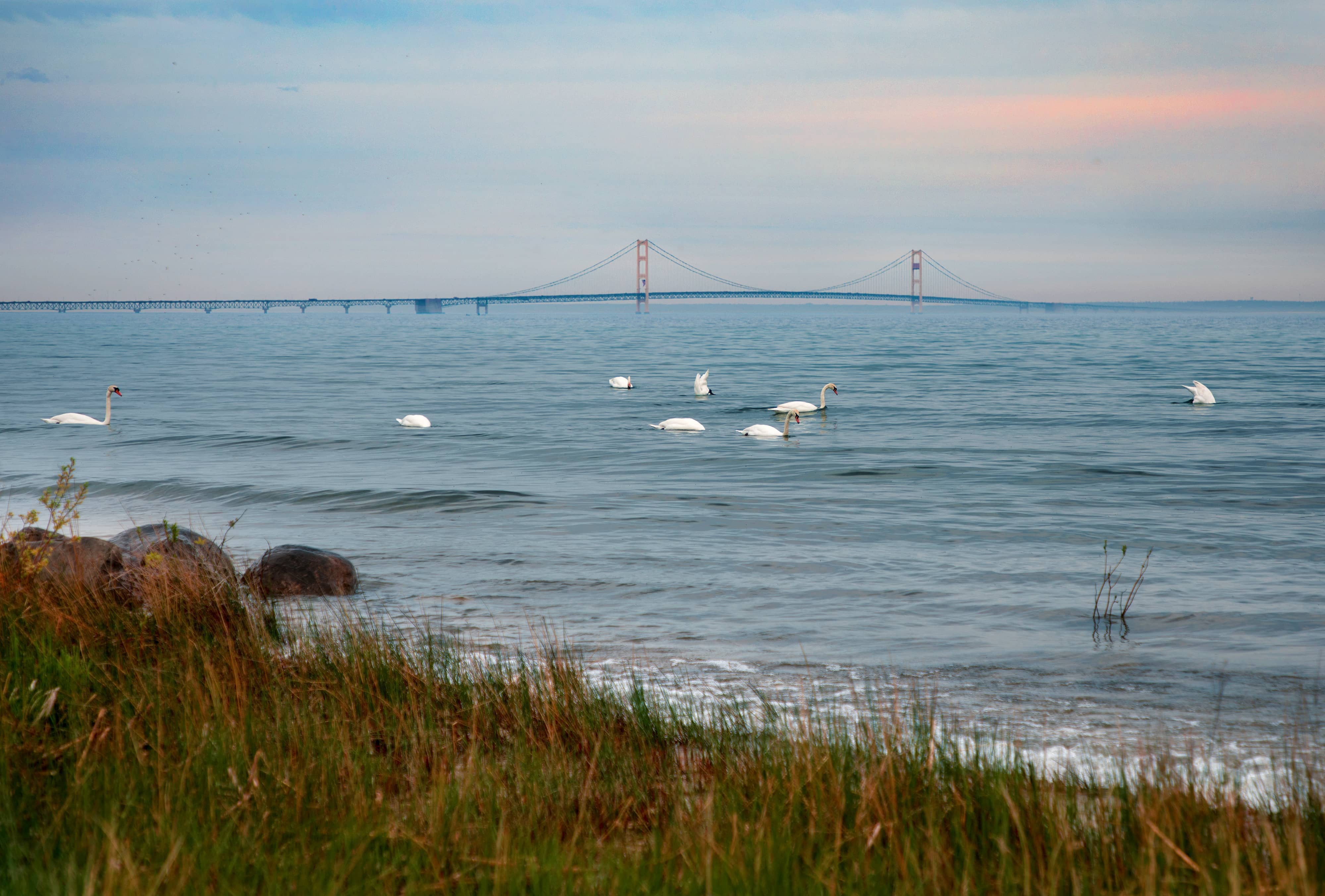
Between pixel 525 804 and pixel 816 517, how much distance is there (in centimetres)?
819

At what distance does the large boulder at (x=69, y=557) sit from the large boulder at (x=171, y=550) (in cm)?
10

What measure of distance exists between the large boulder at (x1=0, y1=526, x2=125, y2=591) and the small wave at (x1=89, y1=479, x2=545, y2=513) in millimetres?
4693

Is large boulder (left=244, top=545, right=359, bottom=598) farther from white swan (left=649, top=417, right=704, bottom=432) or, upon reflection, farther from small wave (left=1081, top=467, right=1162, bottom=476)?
white swan (left=649, top=417, right=704, bottom=432)

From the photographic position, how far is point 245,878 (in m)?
2.38

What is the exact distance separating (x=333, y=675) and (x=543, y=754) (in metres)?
1.29

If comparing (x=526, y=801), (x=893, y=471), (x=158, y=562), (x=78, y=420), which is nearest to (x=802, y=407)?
(x=893, y=471)

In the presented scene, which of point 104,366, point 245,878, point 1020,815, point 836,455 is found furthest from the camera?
point 104,366

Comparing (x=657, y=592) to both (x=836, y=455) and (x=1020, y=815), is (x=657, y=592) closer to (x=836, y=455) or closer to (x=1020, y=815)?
(x=1020, y=815)

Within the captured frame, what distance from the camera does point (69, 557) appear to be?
21.0 feet

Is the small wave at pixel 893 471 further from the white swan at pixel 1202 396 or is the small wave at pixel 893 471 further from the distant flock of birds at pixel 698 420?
the white swan at pixel 1202 396

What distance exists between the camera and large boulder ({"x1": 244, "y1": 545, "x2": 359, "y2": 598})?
23.3 feet

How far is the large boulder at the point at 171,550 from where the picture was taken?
577 centimetres

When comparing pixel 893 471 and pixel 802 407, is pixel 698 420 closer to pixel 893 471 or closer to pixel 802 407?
pixel 802 407

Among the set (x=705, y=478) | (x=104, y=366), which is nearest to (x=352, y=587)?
(x=705, y=478)
